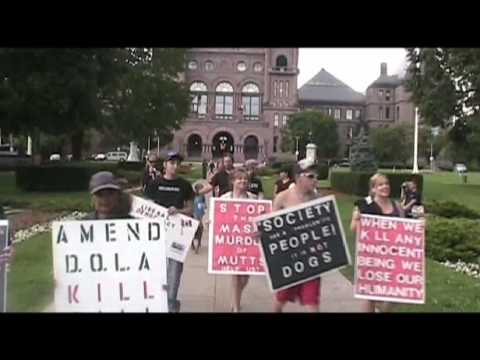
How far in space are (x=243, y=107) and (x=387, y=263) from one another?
106736mm

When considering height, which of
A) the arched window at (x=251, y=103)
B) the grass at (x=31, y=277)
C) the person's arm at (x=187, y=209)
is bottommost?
the grass at (x=31, y=277)

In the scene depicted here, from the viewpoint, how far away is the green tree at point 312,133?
9869cm

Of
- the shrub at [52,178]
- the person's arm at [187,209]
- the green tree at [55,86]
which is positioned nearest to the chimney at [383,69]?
the green tree at [55,86]

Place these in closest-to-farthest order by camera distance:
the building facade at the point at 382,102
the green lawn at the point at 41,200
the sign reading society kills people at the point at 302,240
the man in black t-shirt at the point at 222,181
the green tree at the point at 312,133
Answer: the sign reading society kills people at the point at 302,240 → the man in black t-shirt at the point at 222,181 → the green lawn at the point at 41,200 → the green tree at the point at 312,133 → the building facade at the point at 382,102

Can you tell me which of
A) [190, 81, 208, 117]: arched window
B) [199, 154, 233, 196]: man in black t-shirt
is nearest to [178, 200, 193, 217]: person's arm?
[199, 154, 233, 196]: man in black t-shirt

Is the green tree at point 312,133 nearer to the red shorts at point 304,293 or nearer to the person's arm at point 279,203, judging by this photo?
the person's arm at point 279,203

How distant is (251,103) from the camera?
11438 cm

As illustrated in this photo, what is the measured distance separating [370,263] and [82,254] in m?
2.84

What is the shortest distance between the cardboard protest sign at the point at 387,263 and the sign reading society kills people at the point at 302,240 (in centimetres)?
23

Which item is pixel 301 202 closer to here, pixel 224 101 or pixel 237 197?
pixel 237 197

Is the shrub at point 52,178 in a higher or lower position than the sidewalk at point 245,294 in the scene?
higher

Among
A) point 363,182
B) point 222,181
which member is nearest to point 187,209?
point 222,181

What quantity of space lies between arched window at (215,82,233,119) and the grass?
3653 inches

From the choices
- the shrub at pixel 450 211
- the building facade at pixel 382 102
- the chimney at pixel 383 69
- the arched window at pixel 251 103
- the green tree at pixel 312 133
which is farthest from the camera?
the chimney at pixel 383 69
